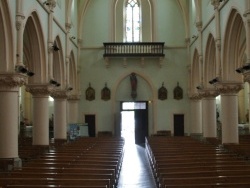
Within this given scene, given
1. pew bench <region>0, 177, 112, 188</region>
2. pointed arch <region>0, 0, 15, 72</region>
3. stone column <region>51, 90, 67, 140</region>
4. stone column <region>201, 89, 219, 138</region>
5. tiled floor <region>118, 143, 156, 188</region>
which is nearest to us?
pew bench <region>0, 177, 112, 188</region>

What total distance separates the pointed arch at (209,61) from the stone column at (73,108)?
421 inches

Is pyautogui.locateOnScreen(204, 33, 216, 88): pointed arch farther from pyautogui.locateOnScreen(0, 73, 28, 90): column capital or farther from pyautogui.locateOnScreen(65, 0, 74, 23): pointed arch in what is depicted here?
pyautogui.locateOnScreen(0, 73, 28, 90): column capital

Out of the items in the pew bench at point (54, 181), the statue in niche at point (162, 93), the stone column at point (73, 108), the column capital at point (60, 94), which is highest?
the statue in niche at point (162, 93)

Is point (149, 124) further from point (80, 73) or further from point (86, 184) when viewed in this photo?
point (86, 184)

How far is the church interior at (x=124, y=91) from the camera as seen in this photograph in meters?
12.6

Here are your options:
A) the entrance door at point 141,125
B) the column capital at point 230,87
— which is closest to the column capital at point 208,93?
the column capital at point 230,87

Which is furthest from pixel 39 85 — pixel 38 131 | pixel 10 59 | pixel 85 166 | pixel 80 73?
pixel 80 73

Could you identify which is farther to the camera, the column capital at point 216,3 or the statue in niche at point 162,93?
the statue in niche at point 162,93

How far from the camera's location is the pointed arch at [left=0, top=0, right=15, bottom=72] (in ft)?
50.6

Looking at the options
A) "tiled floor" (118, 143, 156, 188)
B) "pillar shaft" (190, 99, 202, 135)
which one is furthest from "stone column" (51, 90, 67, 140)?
"pillar shaft" (190, 99, 202, 135)

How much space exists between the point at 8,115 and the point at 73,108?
1698 cm

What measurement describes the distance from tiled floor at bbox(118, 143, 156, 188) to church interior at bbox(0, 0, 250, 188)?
0.16ft

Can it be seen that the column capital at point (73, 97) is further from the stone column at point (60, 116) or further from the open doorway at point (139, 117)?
the stone column at point (60, 116)

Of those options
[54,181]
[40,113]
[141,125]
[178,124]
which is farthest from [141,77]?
[54,181]
